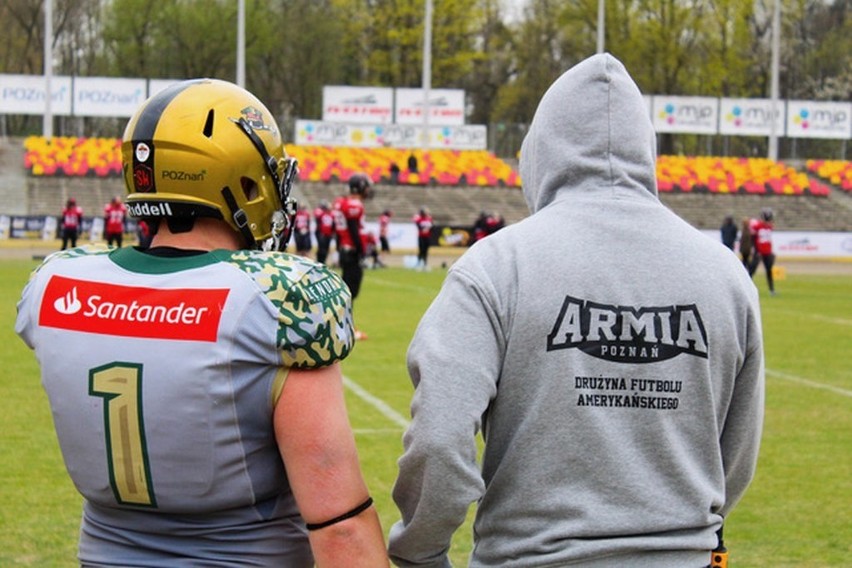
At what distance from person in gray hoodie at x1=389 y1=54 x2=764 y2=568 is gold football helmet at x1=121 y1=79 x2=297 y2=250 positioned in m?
0.41

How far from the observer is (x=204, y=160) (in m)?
2.62

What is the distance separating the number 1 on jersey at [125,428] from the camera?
251 centimetres

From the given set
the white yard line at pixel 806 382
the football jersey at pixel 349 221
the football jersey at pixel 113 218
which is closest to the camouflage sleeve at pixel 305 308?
the white yard line at pixel 806 382

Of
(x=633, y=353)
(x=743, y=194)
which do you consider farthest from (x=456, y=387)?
(x=743, y=194)

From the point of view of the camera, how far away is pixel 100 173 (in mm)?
45656

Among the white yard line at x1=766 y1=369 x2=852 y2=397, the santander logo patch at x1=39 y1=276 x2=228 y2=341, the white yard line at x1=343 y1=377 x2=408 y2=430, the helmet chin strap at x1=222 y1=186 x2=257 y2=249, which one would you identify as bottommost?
the white yard line at x1=766 y1=369 x2=852 y2=397

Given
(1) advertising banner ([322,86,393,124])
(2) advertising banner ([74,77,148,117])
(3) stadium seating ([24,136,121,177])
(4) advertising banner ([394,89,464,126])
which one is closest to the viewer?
(3) stadium seating ([24,136,121,177])

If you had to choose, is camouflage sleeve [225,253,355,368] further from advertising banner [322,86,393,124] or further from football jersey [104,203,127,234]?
advertising banner [322,86,393,124]

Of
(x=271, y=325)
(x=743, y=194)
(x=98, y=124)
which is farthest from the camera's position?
(x=98, y=124)

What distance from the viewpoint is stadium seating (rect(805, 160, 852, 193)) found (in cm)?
5241

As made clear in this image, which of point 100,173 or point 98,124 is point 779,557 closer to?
point 100,173

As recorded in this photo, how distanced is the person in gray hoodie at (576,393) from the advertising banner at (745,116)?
53.3 meters

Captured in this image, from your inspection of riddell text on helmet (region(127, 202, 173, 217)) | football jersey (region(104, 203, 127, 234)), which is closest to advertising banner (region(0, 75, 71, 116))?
football jersey (region(104, 203, 127, 234))

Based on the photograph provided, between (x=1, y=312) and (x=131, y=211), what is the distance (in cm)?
1645
